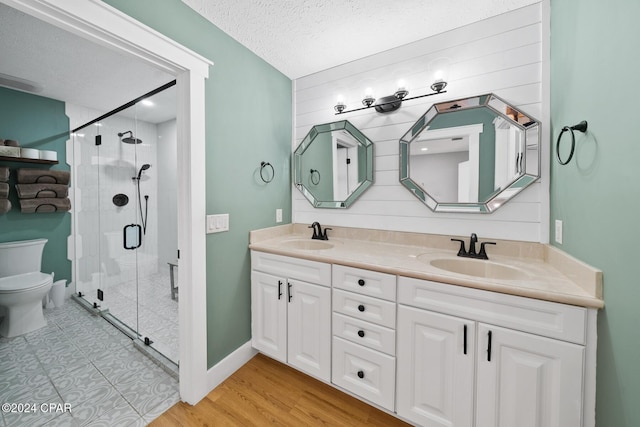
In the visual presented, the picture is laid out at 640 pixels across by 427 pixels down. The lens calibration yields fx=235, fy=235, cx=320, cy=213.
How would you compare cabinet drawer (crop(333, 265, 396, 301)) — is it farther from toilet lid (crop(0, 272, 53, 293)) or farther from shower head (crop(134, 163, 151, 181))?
toilet lid (crop(0, 272, 53, 293))

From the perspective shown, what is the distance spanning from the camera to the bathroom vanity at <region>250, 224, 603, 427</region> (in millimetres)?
913

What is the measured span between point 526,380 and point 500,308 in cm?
29

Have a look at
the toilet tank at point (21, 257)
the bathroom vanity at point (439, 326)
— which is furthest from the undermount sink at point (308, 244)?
the toilet tank at point (21, 257)

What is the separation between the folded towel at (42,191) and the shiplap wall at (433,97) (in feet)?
8.64

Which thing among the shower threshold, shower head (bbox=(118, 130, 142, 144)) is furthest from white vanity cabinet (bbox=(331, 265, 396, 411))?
shower head (bbox=(118, 130, 142, 144))

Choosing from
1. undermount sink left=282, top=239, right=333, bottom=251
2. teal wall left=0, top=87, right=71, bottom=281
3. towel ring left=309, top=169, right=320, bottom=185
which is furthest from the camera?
teal wall left=0, top=87, right=71, bottom=281

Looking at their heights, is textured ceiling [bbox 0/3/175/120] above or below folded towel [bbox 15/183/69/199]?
above

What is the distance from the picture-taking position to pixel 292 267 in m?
1.58

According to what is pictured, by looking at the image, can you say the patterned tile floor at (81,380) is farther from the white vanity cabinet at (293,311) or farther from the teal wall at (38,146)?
the teal wall at (38,146)

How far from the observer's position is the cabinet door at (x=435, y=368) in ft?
3.53

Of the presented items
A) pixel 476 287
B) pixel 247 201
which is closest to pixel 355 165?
pixel 247 201

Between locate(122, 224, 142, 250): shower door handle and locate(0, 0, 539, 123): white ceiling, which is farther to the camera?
locate(122, 224, 142, 250): shower door handle

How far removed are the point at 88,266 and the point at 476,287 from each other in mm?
3935

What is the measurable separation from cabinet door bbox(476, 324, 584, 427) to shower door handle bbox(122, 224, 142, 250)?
2936 millimetres
